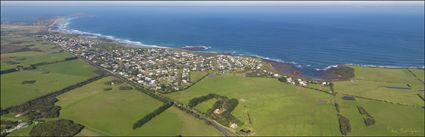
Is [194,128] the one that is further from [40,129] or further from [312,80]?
[312,80]

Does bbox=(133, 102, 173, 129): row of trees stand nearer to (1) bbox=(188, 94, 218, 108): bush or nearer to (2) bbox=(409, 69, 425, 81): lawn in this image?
(1) bbox=(188, 94, 218, 108): bush

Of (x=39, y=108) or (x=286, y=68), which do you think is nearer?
(x=39, y=108)

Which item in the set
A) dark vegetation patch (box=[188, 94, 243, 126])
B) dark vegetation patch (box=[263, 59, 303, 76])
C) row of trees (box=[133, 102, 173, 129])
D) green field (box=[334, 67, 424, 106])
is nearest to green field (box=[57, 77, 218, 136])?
row of trees (box=[133, 102, 173, 129])

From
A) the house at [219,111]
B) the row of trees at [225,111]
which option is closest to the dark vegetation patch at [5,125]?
the row of trees at [225,111]

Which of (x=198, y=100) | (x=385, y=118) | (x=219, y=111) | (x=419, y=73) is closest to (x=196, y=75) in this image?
(x=198, y=100)

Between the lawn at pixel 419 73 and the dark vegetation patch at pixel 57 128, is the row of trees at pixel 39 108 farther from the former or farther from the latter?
the lawn at pixel 419 73

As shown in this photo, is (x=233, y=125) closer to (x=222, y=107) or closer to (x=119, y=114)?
(x=222, y=107)
